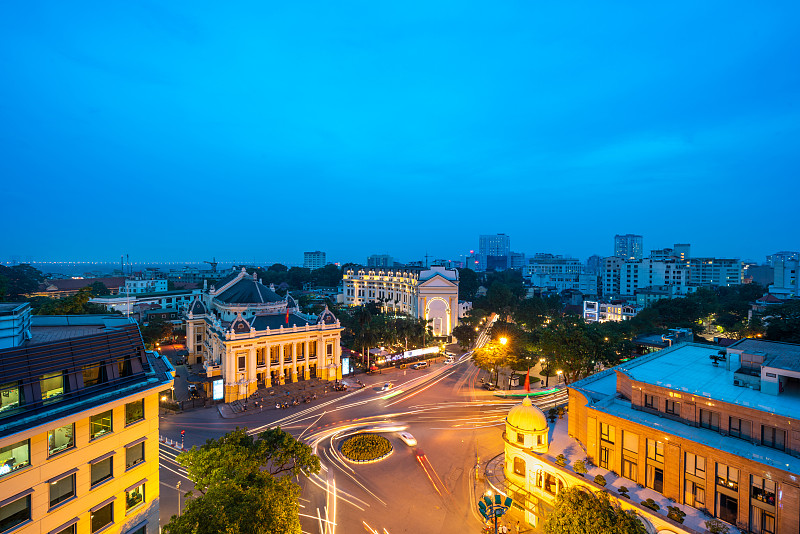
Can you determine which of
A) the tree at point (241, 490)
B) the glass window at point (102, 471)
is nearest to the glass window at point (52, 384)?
the glass window at point (102, 471)

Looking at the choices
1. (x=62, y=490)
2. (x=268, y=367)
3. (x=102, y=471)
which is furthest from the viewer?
(x=268, y=367)

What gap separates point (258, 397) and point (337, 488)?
21.8 m

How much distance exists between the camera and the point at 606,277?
147375 mm

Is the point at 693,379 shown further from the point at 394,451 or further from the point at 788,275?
the point at 788,275

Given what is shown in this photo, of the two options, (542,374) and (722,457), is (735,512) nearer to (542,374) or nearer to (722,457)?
(722,457)

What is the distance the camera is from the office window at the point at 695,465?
2436cm

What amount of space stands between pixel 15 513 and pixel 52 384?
199 inches

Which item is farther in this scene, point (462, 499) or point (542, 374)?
point (542, 374)

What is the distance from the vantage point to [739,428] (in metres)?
24.6

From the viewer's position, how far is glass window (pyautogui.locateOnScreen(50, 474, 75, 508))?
54.9 feet

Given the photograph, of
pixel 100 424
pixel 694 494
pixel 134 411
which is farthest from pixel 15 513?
pixel 694 494

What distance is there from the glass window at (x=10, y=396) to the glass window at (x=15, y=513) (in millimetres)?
3792

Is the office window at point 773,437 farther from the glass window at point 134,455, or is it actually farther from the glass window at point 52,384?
the glass window at point 52,384

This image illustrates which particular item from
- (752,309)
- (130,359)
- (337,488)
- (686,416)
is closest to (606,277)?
(752,309)
